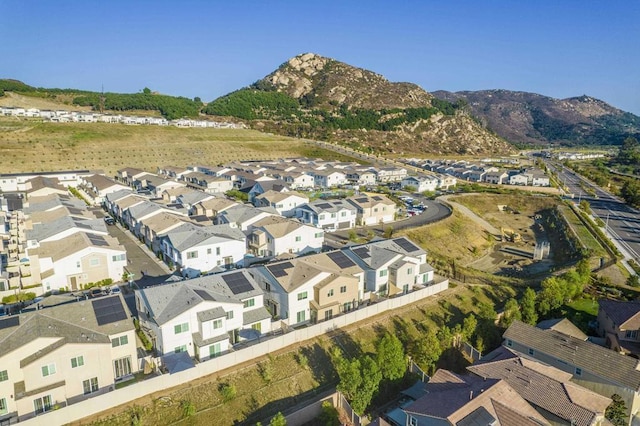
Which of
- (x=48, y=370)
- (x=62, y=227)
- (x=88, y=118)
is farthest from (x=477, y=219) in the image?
(x=88, y=118)

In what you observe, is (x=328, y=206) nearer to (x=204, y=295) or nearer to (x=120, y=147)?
(x=204, y=295)

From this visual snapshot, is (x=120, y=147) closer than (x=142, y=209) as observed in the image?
No

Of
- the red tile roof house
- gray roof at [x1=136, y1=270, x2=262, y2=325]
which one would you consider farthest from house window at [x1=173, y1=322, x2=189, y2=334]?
the red tile roof house

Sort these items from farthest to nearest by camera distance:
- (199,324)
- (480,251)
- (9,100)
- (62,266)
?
(9,100) → (480,251) → (62,266) → (199,324)

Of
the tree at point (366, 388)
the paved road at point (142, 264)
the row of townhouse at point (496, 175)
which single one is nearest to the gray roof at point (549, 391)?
the tree at point (366, 388)

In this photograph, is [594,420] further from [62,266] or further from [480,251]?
[480,251]

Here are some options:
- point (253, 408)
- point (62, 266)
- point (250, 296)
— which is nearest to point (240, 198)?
point (62, 266)

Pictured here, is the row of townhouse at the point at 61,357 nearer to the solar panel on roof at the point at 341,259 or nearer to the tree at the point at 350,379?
the tree at the point at 350,379
